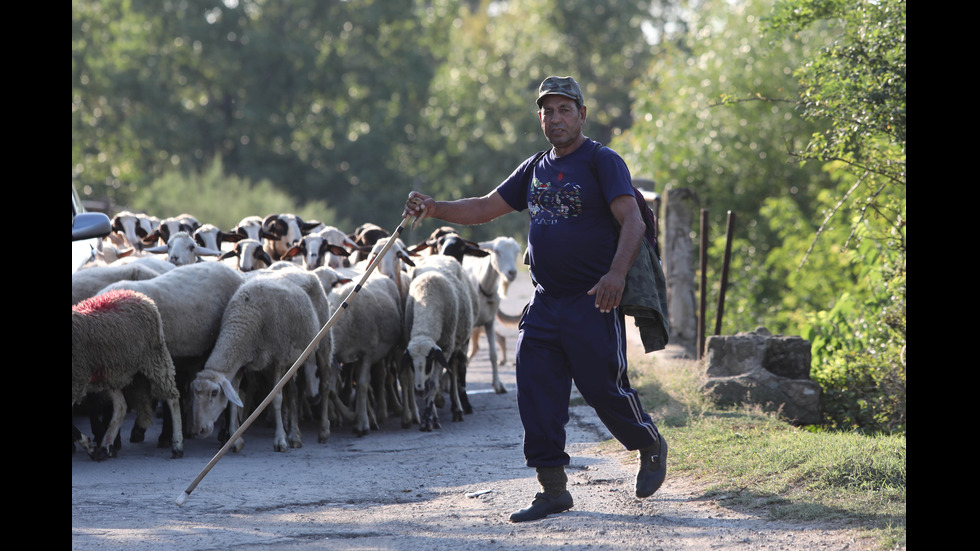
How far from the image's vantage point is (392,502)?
6.08m

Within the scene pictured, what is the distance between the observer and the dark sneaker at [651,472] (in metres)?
5.52

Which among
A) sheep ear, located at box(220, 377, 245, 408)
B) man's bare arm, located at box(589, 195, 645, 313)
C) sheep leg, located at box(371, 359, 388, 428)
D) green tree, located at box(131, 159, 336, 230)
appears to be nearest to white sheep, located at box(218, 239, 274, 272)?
sheep leg, located at box(371, 359, 388, 428)

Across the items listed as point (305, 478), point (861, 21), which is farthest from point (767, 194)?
point (305, 478)

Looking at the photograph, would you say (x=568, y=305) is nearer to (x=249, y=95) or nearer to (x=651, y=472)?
(x=651, y=472)

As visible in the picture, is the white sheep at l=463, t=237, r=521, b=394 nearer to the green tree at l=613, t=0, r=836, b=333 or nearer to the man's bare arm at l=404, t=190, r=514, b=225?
the man's bare arm at l=404, t=190, r=514, b=225

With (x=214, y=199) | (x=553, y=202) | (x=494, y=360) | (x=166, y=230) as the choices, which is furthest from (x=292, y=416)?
(x=214, y=199)

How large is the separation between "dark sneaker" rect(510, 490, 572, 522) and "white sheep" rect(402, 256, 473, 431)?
3706 mm

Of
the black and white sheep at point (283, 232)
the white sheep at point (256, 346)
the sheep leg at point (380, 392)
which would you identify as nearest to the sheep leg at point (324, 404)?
the white sheep at point (256, 346)

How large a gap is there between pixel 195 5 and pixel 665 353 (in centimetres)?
2670

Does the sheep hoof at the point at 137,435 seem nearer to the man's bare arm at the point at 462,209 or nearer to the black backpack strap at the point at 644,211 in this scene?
the man's bare arm at the point at 462,209

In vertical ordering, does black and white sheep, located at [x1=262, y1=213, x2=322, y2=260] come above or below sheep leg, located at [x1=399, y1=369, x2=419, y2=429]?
above

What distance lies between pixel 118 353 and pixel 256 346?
44.5 inches

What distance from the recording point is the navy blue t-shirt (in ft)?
17.4

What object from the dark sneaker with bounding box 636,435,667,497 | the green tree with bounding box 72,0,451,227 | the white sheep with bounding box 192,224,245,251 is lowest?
the dark sneaker with bounding box 636,435,667,497
